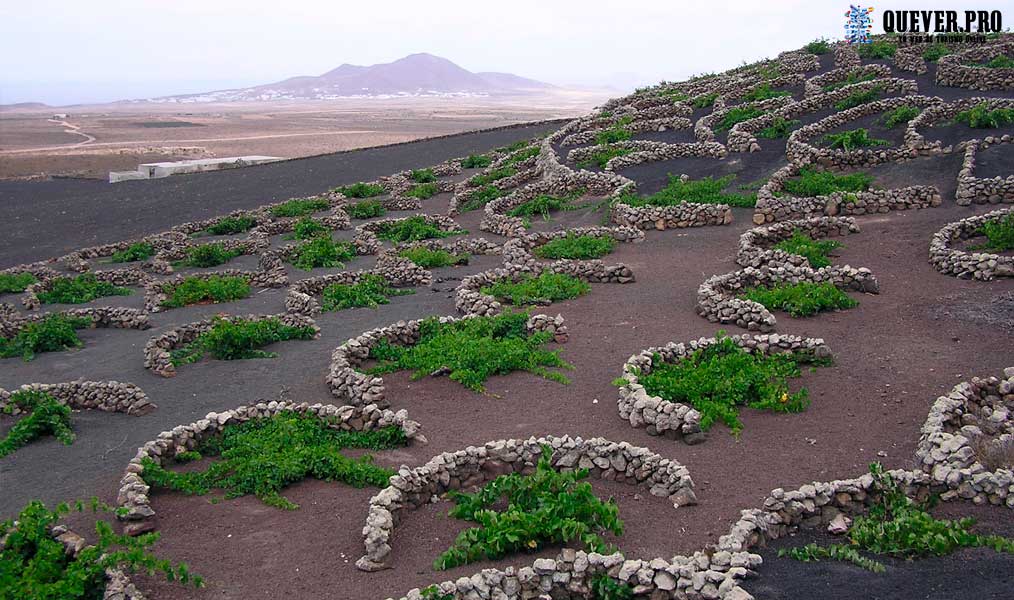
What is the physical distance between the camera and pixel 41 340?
1581 centimetres

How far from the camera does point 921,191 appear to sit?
19797 millimetres

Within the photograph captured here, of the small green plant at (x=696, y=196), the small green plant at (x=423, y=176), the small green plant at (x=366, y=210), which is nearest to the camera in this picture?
the small green plant at (x=696, y=196)

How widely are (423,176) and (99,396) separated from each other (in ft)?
76.1

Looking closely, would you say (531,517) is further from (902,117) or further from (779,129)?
(779,129)

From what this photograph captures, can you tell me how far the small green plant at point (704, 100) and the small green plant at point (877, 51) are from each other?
616 cm

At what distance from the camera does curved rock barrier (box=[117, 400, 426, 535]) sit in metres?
9.91

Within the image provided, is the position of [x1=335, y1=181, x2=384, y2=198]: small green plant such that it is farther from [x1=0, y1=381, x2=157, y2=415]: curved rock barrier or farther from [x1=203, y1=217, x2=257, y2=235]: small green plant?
[x1=0, y1=381, x2=157, y2=415]: curved rock barrier

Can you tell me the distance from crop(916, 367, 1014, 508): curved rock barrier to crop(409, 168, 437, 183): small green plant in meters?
26.1

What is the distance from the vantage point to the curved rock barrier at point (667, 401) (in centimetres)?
998

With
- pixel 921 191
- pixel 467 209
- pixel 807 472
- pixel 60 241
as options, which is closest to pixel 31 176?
pixel 60 241

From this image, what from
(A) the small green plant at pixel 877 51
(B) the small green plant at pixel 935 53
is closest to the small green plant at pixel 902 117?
(B) the small green plant at pixel 935 53

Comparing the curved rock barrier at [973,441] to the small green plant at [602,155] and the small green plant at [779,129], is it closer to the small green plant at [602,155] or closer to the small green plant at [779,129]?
the small green plant at [779,129]

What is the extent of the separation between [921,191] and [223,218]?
22.6m

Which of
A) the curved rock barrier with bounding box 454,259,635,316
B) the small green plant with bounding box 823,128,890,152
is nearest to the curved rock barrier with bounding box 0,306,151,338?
the curved rock barrier with bounding box 454,259,635,316
